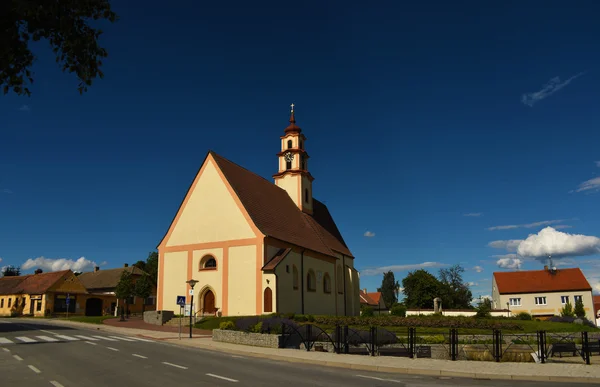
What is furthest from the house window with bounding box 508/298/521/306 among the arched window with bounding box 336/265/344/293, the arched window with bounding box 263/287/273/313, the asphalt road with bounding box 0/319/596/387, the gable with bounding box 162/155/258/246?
the asphalt road with bounding box 0/319/596/387

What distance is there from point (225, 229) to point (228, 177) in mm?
4118

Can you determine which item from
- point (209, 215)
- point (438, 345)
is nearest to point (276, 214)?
point (209, 215)

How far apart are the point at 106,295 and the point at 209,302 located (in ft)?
98.6

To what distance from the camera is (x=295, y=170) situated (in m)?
47.7

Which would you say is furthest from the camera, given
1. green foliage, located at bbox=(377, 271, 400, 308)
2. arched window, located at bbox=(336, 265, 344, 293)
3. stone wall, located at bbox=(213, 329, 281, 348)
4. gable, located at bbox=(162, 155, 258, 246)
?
green foliage, located at bbox=(377, 271, 400, 308)

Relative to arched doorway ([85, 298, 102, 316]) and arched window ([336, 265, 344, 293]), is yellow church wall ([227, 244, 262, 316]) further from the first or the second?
arched doorway ([85, 298, 102, 316])

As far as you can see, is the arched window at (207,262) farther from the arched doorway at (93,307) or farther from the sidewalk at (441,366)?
the arched doorway at (93,307)

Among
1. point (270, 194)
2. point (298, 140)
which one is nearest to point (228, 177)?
point (270, 194)

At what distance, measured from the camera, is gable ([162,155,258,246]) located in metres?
34.2

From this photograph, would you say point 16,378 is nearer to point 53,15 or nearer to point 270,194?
point 53,15

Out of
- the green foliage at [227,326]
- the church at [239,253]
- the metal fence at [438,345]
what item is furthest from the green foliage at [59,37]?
the church at [239,253]

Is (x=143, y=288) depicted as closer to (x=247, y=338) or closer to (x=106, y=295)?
(x=106, y=295)

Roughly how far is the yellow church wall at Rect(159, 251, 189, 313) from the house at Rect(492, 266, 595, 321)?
50.6 metres

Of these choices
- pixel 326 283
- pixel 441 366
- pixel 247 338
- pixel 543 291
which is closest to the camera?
pixel 441 366
